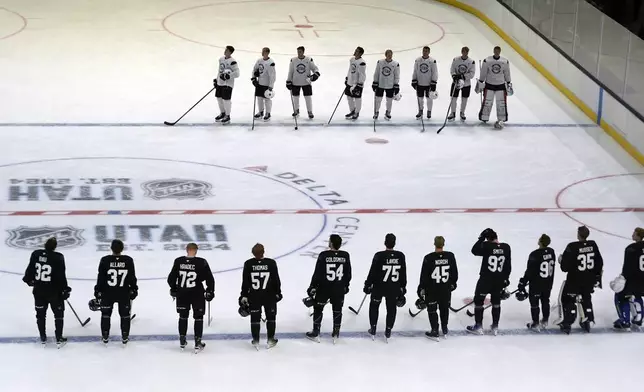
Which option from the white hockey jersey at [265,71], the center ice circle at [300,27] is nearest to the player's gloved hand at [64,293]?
the white hockey jersey at [265,71]

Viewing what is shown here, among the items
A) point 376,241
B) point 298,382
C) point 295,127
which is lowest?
point 298,382

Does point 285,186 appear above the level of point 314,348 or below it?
above

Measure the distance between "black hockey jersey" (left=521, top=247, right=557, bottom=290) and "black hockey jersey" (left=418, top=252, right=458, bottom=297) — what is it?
814 mm

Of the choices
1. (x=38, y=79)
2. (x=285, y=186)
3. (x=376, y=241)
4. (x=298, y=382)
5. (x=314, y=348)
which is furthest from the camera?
(x=38, y=79)

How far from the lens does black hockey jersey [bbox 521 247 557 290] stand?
11.8m

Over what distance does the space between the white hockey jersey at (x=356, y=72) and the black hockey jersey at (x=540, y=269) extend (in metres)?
7.91

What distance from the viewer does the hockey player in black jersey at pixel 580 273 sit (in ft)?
38.7

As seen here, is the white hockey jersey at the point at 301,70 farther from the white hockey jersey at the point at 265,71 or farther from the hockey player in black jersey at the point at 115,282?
the hockey player in black jersey at the point at 115,282

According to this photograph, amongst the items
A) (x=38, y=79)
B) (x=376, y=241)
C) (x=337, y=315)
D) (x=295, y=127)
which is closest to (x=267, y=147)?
(x=295, y=127)

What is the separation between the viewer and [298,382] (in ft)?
35.7

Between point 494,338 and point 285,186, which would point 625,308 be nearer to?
point 494,338

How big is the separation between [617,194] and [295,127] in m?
5.34

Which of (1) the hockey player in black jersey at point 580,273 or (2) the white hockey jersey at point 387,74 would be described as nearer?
(1) the hockey player in black jersey at point 580,273

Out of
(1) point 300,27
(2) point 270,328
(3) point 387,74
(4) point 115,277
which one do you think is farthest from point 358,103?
(4) point 115,277
